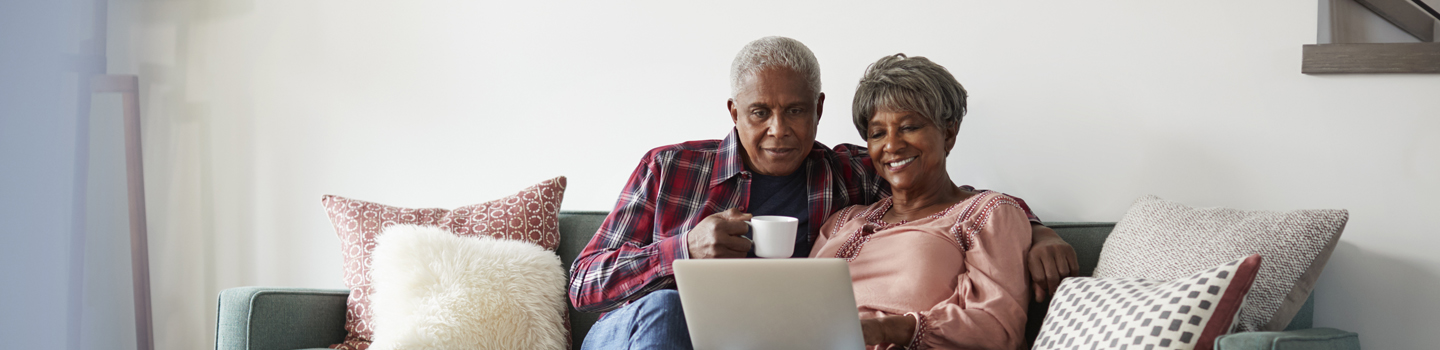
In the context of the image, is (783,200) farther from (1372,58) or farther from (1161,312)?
(1372,58)

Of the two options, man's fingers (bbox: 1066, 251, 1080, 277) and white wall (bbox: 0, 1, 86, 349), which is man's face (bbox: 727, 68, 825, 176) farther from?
white wall (bbox: 0, 1, 86, 349)

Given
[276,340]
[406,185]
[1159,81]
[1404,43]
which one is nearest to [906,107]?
[1159,81]

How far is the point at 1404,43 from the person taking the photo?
1580mm

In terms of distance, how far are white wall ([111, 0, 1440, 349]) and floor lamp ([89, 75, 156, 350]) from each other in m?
0.09

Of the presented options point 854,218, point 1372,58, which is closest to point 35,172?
point 854,218

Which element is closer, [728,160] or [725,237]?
[725,237]

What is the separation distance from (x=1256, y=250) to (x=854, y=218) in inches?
26.9

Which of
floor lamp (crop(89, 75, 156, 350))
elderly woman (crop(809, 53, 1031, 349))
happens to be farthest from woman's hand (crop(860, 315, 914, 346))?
floor lamp (crop(89, 75, 156, 350))

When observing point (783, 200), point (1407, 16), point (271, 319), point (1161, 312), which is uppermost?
point (1407, 16)

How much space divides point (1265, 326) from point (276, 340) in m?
1.85

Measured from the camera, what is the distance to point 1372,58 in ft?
5.27

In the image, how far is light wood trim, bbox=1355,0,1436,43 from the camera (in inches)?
A: 66.2

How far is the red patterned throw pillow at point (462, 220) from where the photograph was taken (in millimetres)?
1878

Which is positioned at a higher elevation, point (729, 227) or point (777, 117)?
point (777, 117)
